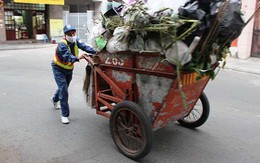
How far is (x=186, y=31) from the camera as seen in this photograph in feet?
9.00

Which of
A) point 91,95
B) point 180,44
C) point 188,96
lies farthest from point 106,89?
point 180,44

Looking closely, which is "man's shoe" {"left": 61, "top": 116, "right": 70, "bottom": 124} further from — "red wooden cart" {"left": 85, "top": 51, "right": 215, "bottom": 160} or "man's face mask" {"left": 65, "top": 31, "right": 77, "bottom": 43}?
"man's face mask" {"left": 65, "top": 31, "right": 77, "bottom": 43}

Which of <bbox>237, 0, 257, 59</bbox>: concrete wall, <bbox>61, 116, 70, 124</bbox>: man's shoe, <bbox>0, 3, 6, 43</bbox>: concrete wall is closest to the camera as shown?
<bbox>61, 116, 70, 124</bbox>: man's shoe

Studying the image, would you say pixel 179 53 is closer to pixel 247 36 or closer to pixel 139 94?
pixel 139 94

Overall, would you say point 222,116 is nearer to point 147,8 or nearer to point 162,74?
point 162,74

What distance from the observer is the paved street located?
3490 mm

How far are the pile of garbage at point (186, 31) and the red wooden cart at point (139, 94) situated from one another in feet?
0.47

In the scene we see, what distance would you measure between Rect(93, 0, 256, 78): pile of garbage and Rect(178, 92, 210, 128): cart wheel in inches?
38.2

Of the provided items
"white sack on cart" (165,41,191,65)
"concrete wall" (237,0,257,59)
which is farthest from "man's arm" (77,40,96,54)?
"concrete wall" (237,0,257,59)

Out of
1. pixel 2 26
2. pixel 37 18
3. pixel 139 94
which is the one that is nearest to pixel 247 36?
pixel 139 94

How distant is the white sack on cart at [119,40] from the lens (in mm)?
3265

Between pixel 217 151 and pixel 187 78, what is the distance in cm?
117

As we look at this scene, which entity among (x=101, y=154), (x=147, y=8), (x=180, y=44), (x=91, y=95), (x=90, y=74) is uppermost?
(x=147, y=8)

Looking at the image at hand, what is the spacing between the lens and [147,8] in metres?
3.09
